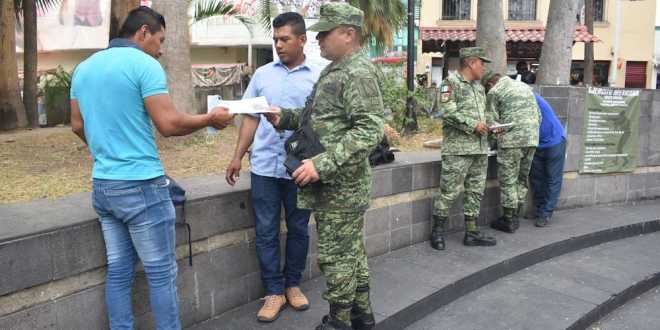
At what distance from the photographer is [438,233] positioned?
5.08 metres

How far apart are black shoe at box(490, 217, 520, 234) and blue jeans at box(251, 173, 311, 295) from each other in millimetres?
2735

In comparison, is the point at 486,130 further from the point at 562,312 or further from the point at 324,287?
the point at 324,287

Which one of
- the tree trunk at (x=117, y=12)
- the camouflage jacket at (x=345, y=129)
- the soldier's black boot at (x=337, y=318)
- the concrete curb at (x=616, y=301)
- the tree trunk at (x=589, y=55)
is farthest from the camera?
the tree trunk at (x=589, y=55)

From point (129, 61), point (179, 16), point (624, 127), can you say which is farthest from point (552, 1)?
point (129, 61)

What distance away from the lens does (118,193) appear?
257cm

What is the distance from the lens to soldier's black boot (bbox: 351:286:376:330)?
3.26 m

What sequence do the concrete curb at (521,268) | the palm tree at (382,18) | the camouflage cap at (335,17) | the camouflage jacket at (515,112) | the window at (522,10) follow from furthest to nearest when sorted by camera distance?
the window at (522,10), the palm tree at (382,18), the camouflage jacket at (515,112), the concrete curb at (521,268), the camouflage cap at (335,17)

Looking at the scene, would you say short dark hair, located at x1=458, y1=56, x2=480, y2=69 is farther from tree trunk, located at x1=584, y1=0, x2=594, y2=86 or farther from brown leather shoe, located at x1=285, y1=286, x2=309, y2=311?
tree trunk, located at x1=584, y1=0, x2=594, y2=86

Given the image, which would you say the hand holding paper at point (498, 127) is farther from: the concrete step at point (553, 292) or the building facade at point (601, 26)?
the building facade at point (601, 26)

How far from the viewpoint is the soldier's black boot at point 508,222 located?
5656mm

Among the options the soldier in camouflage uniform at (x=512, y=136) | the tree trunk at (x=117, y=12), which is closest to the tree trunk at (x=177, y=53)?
the tree trunk at (x=117, y=12)

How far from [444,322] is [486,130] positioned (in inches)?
69.6

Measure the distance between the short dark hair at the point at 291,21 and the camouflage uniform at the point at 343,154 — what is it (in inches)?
13.7

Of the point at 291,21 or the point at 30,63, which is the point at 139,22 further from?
the point at 30,63
